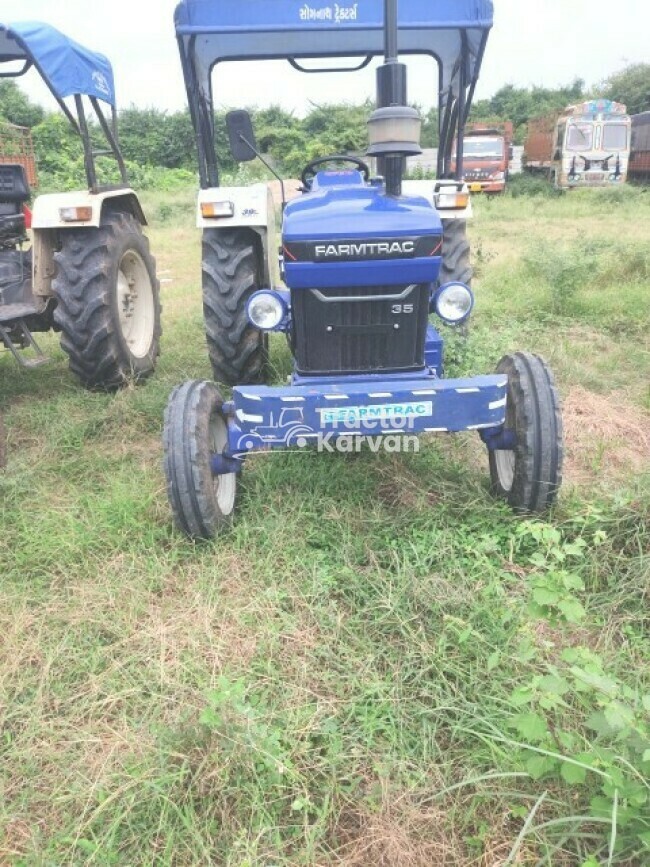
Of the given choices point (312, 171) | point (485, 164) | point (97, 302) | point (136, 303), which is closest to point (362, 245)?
point (312, 171)

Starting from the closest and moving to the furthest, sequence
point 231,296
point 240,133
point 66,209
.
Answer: point 240,133 < point 231,296 < point 66,209

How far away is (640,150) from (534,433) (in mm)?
22717

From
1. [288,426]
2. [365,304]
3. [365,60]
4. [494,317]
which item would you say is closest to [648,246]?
[494,317]

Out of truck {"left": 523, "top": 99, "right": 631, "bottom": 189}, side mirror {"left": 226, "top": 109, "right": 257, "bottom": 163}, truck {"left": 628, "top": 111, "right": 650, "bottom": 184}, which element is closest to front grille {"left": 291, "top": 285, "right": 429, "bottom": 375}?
side mirror {"left": 226, "top": 109, "right": 257, "bottom": 163}

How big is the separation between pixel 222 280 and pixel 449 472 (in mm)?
1682

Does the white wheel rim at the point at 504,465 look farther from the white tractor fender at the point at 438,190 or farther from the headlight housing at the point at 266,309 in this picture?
the white tractor fender at the point at 438,190

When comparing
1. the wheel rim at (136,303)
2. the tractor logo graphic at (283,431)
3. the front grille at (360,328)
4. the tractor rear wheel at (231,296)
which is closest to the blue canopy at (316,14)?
the tractor rear wheel at (231,296)

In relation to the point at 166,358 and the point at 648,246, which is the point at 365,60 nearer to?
the point at 166,358

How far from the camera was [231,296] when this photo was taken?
390 centimetres

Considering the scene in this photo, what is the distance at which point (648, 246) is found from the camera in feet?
24.9

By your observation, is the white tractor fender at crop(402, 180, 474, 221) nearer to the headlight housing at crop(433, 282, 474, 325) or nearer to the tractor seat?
the headlight housing at crop(433, 282, 474, 325)

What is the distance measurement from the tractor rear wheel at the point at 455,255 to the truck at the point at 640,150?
65.4ft

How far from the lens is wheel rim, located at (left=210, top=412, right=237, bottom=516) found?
304cm

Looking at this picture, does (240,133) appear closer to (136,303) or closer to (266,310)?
(266,310)
